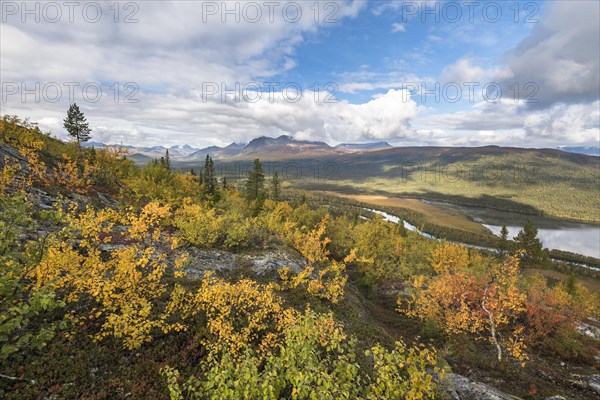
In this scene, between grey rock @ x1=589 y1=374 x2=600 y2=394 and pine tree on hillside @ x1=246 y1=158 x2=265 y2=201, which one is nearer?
grey rock @ x1=589 y1=374 x2=600 y2=394

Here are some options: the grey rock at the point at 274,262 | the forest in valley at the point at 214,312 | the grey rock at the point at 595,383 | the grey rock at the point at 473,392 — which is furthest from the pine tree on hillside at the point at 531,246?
the grey rock at the point at 274,262

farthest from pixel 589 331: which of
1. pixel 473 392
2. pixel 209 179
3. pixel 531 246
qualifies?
pixel 209 179

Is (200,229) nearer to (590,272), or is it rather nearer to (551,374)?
(551,374)

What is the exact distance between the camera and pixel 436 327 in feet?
97.5

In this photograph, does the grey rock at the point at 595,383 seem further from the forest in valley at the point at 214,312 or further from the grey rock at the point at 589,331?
the grey rock at the point at 589,331

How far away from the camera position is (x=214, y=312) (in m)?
17.4

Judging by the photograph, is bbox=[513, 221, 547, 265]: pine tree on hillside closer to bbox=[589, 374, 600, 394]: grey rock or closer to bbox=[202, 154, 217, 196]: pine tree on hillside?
bbox=[589, 374, 600, 394]: grey rock

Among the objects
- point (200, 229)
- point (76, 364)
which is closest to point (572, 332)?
point (200, 229)

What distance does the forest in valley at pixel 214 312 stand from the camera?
7.91m

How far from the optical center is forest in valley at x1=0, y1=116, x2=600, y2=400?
7914 mm

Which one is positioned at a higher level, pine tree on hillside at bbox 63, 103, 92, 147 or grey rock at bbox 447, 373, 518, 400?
pine tree on hillside at bbox 63, 103, 92, 147

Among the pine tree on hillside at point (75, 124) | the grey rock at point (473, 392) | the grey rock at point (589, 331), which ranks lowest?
the grey rock at point (589, 331)

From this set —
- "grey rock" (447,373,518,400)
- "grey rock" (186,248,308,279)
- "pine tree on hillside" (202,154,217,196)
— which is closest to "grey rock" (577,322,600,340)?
"grey rock" (447,373,518,400)

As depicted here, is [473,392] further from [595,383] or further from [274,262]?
[274,262]
